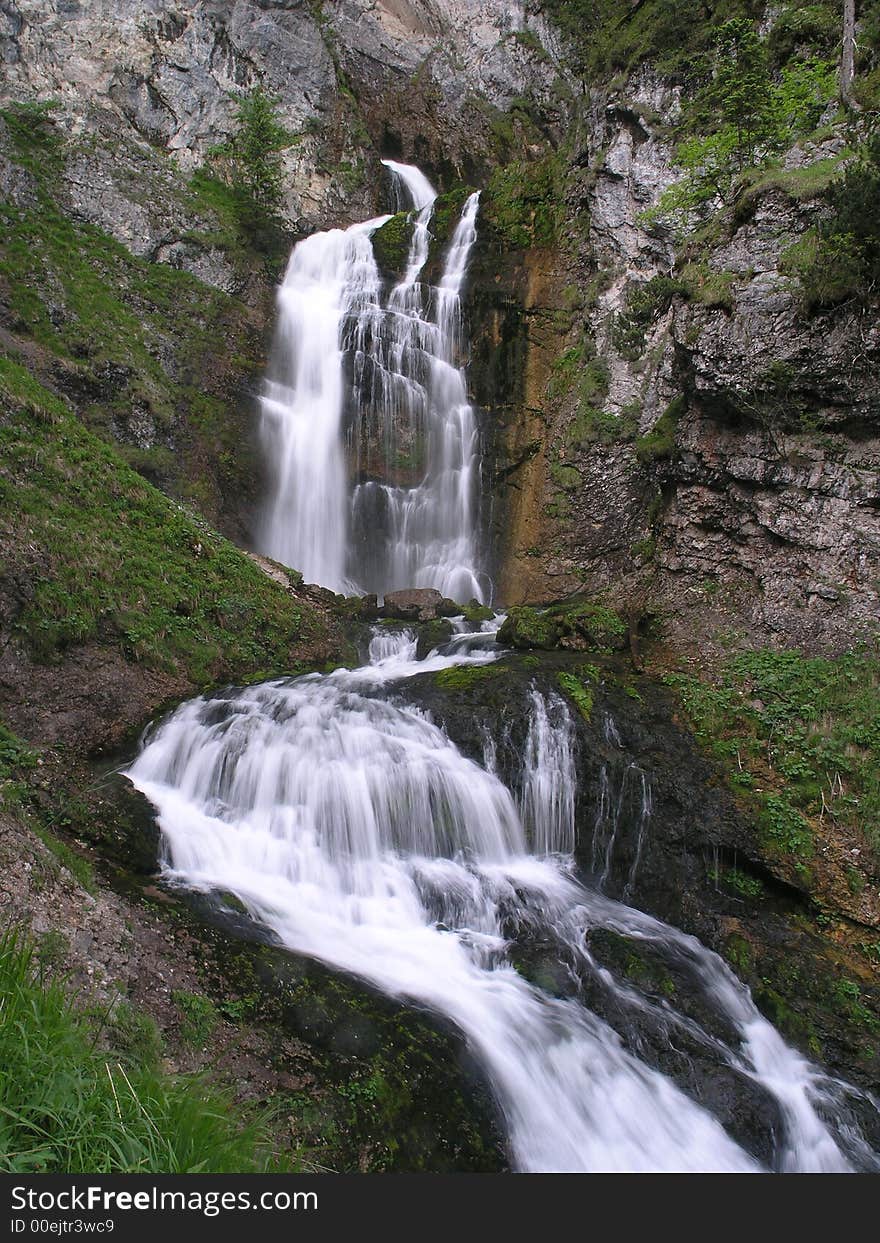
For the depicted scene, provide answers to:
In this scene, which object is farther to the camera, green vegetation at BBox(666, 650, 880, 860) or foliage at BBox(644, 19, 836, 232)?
foliage at BBox(644, 19, 836, 232)

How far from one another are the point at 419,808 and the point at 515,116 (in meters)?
29.6

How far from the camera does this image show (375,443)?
1831 centimetres

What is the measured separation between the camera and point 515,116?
2784cm

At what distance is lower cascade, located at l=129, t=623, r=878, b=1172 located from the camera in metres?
5.50

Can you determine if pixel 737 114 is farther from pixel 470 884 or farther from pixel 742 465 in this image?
pixel 470 884

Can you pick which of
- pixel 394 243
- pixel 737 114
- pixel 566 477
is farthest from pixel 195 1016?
pixel 394 243

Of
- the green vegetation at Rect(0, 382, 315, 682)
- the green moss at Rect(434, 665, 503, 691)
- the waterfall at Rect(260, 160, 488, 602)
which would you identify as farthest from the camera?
the waterfall at Rect(260, 160, 488, 602)

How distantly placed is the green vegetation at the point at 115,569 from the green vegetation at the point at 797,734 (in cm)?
663

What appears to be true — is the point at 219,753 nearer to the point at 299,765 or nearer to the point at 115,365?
the point at 299,765

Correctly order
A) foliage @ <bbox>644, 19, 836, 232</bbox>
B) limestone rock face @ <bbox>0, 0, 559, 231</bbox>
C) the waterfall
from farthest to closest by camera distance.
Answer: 1. limestone rock face @ <bbox>0, 0, 559, 231</bbox>
2. the waterfall
3. foliage @ <bbox>644, 19, 836, 232</bbox>

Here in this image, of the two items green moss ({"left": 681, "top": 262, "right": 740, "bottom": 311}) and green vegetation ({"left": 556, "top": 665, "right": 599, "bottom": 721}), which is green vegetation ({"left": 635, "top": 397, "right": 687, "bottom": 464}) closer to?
green moss ({"left": 681, "top": 262, "right": 740, "bottom": 311})

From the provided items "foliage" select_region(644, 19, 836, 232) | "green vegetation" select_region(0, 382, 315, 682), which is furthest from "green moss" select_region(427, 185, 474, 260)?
"green vegetation" select_region(0, 382, 315, 682)

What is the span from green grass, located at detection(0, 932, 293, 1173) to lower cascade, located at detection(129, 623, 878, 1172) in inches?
117

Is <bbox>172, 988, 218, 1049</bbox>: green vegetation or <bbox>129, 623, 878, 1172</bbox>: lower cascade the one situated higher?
<bbox>172, 988, 218, 1049</bbox>: green vegetation
